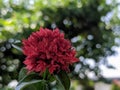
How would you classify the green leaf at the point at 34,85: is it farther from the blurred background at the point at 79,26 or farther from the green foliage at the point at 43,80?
the blurred background at the point at 79,26

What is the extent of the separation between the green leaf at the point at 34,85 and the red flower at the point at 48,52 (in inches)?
1.8

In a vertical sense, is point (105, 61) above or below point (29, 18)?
below

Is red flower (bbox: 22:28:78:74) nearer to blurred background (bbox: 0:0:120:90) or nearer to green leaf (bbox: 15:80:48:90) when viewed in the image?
green leaf (bbox: 15:80:48:90)

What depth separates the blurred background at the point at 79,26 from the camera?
10.9ft

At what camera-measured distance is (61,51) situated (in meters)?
1.32

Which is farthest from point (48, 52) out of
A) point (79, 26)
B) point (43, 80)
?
point (79, 26)

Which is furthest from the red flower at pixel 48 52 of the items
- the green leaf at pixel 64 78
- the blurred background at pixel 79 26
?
the blurred background at pixel 79 26

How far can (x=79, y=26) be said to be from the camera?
3.89 m

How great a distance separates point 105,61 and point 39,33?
2653 millimetres

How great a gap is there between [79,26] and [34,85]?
8.59 ft

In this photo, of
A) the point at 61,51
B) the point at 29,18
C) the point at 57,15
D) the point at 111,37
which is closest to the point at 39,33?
the point at 61,51

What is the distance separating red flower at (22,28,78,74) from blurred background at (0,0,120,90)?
1914mm

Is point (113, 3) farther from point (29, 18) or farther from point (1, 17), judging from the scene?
point (1, 17)

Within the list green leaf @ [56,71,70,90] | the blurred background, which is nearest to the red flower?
green leaf @ [56,71,70,90]
